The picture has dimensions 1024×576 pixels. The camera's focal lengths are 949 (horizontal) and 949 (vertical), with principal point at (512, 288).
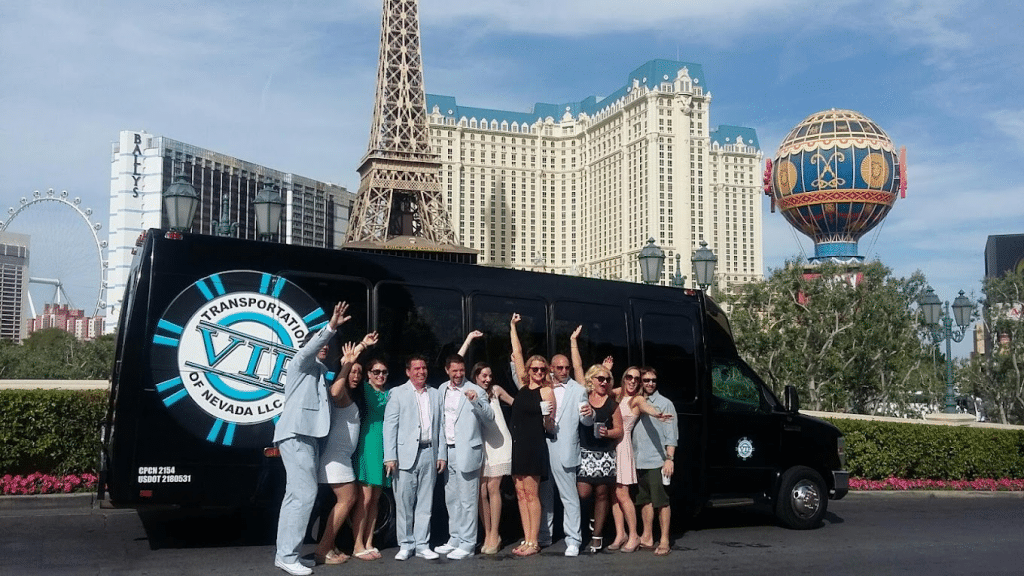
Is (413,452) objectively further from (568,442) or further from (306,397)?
(568,442)

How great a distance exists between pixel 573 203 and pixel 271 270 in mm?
128673

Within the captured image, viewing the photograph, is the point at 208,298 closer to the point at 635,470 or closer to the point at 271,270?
the point at 271,270

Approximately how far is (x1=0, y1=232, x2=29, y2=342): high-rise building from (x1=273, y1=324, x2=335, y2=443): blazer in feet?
515

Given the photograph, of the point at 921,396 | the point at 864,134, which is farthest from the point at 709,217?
the point at 921,396

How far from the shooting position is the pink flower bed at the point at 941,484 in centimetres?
1566

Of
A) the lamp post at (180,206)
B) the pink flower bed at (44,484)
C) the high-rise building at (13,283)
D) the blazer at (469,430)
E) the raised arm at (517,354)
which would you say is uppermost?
the high-rise building at (13,283)

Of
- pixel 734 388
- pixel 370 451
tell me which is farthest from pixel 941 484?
pixel 370 451

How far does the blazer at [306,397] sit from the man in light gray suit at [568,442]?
2.18 m

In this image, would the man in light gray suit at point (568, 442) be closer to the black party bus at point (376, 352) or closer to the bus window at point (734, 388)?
the black party bus at point (376, 352)

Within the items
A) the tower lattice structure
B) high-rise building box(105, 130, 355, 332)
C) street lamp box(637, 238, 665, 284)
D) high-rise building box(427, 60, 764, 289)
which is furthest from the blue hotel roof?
street lamp box(637, 238, 665, 284)

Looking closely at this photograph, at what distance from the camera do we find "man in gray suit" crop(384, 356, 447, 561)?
810 cm

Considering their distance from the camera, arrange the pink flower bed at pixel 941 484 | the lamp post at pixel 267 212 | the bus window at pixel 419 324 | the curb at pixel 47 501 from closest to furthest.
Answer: the bus window at pixel 419 324
the curb at pixel 47 501
the lamp post at pixel 267 212
the pink flower bed at pixel 941 484

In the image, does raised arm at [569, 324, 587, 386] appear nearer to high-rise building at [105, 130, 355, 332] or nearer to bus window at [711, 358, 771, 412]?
bus window at [711, 358, 771, 412]

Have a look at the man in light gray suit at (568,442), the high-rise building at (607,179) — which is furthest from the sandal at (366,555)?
the high-rise building at (607,179)
